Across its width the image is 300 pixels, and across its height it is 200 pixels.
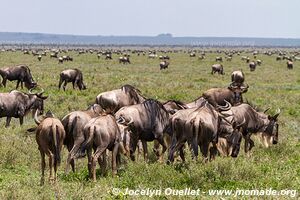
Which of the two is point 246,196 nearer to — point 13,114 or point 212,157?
point 212,157

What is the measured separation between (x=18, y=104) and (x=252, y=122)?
895 centimetres

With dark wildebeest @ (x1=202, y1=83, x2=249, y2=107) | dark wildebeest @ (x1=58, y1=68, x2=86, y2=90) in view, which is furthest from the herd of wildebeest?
dark wildebeest @ (x1=58, y1=68, x2=86, y2=90)

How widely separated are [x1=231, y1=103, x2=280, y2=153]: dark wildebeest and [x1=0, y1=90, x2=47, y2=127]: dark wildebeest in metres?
7.35

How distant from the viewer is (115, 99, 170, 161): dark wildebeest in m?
11.6

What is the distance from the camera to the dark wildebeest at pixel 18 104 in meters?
16.5

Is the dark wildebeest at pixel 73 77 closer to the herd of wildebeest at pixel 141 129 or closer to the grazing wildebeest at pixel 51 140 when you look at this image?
the herd of wildebeest at pixel 141 129

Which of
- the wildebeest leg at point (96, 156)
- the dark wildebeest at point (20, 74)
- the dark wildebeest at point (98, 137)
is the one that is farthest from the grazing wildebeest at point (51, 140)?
the dark wildebeest at point (20, 74)

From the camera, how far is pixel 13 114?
16812mm

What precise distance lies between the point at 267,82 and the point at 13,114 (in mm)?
24766

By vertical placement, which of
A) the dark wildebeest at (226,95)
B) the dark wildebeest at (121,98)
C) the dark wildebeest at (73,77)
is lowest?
the dark wildebeest at (73,77)

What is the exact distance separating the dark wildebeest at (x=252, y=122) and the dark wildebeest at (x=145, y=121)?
2.47 meters

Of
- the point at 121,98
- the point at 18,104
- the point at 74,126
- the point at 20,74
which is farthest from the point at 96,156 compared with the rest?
the point at 20,74

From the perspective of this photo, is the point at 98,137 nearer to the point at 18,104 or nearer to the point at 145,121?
the point at 145,121

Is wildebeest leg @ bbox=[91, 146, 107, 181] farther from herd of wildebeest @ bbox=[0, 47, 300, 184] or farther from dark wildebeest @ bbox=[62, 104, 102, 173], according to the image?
dark wildebeest @ bbox=[62, 104, 102, 173]
